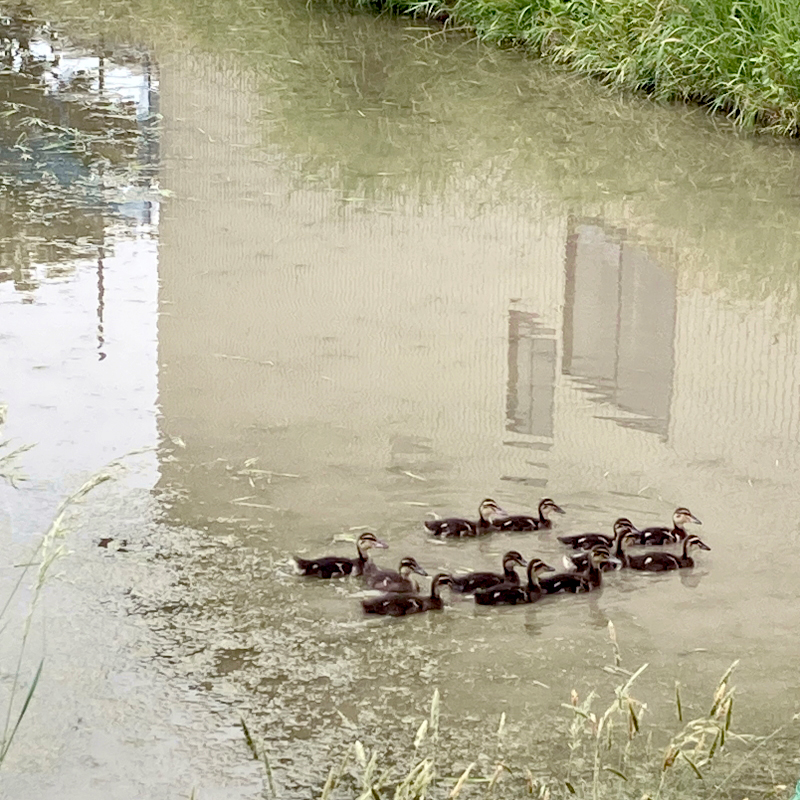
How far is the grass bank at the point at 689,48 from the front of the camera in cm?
1178

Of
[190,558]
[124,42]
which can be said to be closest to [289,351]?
[190,558]

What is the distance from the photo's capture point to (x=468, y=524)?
18.9 feet

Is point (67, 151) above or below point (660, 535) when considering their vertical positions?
above

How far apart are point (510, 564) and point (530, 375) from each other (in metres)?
2.12

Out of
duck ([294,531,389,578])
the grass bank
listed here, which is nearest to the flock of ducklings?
duck ([294,531,389,578])

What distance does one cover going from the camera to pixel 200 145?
11289 millimetres

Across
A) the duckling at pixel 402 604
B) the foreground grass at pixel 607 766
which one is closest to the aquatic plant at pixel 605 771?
the foreground grass at pixel 607 766

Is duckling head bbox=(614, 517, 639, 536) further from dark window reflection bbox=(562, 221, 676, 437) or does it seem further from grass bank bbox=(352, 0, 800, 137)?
grass bank bbox=(352, 0, 800, 137)

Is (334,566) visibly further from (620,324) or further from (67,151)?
(67,151)

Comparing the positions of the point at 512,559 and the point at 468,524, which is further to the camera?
the point at 468,524

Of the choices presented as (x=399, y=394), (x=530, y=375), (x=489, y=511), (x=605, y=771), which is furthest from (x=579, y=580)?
(x=530, y=375)

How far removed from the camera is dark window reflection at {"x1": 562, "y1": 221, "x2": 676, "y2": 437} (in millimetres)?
7352

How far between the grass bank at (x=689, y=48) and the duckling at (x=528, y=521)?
22.0 ft

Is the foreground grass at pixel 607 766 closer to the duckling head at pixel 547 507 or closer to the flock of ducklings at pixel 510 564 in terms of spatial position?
the flock of ducklings at pixel 510 564
